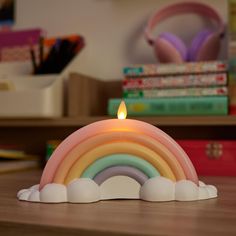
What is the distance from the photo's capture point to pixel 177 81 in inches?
39.0

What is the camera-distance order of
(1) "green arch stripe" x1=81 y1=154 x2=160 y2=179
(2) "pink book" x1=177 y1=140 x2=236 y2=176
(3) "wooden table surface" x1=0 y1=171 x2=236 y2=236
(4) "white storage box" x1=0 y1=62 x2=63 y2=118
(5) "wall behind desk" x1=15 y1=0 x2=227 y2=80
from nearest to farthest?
(3) "wooden table surface" x1=0 y1=171 x2=236 y2=236 < (1) "green arch stripe" x1=81 y1=154 x2=160 y2=179 < (2) "pink book" x1=177 y1=140 x2=236 y2=176 < (4) "white storage box" x1=0 y1=62 x2=63 y2=118 < (5) "wall behind desk" x1=15 y1=0 x2=227 y2=80

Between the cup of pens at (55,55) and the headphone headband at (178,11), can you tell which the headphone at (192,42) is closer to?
the headphone headband at (178,11)

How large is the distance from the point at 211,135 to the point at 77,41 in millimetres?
449

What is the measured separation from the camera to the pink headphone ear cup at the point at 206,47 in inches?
41.8

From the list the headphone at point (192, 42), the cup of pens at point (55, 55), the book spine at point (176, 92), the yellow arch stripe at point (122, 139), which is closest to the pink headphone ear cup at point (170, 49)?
the headphone at point (192, 42)

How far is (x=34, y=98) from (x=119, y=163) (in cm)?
49

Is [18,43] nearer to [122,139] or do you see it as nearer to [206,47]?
[206,47]

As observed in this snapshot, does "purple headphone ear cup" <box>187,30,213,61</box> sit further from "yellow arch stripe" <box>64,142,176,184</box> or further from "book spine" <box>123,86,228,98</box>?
"yellow arch stripe" <box>64,142,176,184</box>

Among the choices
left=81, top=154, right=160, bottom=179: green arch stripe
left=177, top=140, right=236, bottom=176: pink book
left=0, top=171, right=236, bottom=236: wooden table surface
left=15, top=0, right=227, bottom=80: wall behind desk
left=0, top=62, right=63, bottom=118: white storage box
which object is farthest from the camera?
left=15, top=0, right=227, bottom=80: wall behind desk

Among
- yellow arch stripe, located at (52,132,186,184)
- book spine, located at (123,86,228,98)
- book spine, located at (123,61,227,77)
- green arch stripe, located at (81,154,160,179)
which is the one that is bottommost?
green arch stripe, located at (81,154,160,179)

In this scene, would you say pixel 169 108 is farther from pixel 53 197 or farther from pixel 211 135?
pixel 53 197

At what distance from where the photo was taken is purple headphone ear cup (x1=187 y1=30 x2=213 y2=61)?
1.08 metres

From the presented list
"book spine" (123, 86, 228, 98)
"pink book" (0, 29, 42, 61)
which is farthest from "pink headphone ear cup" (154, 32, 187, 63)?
"pink book" (0, 29, 42, 61)

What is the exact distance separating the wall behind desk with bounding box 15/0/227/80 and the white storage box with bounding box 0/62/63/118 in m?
0.08
